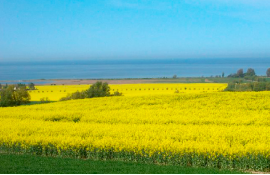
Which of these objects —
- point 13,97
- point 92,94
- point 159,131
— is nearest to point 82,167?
point 159,131

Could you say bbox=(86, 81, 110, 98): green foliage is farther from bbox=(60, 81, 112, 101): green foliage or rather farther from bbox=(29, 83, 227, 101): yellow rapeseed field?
bbox=(29, 83, 227, 101): yellow rapeseed field

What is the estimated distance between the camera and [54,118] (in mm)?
19953

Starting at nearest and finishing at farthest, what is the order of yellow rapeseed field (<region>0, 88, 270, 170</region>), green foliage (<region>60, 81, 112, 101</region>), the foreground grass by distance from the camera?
1. the foreground grass
2. yellow rapeseed field (<region>0, 88, 270, 170</region>)
3. green foliage (<region>60, 81, 112, 101</region>)

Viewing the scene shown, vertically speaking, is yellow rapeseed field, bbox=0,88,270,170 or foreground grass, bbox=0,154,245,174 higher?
yellow rapeseed field, bbox=0,88,270,170

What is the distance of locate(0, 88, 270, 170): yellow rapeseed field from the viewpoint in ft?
36.8

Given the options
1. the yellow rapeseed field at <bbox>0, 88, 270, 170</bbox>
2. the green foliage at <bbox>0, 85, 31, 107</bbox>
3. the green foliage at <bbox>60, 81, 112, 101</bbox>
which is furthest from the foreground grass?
the green foliage at <bbox>0, 85, 31, 107</bbox>

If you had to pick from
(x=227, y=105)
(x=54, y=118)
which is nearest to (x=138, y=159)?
(x=54, y=118)

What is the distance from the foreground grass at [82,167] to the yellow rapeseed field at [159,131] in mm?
729

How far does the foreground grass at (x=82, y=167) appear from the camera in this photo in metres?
9.97

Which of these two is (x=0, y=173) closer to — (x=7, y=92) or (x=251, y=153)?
(x=251, y=153)

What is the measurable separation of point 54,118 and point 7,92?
768 inches

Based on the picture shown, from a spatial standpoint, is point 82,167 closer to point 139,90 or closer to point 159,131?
point 159,131

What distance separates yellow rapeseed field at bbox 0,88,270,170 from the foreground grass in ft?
2.39

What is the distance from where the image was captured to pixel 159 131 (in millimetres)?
14734
